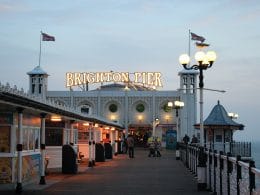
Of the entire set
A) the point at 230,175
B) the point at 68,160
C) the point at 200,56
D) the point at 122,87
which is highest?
the point at 122,87

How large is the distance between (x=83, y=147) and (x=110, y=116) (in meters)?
45.8

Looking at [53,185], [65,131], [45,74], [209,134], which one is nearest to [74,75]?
[45,74]

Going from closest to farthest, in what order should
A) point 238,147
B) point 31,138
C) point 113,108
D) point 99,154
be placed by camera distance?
point 31,138 → point 238,147 → point 99,154 → point 113,108

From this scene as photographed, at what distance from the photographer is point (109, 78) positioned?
86.8 metres

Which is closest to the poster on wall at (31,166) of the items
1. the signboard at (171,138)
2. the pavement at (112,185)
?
the pavement at (112,185)

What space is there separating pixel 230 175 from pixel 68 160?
1293 centimetres

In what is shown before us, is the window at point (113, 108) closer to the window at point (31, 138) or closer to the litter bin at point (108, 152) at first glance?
the litter bin at point (108, 152)

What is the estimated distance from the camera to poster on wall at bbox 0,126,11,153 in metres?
18.5

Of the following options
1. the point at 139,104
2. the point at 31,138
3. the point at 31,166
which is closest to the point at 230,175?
the point at 31,166

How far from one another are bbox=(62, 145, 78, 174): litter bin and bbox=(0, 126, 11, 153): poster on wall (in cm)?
578

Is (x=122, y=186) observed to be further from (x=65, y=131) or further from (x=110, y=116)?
(x=110, y=116)

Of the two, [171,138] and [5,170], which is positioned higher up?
[171,138]

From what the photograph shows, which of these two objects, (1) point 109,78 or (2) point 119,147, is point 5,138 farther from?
(1) point 109,78

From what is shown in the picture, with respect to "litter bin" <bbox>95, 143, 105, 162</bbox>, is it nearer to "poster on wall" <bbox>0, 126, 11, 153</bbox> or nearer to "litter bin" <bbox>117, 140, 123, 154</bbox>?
"litter bin" <bbox>117, 140, 123, 154</bbox>
